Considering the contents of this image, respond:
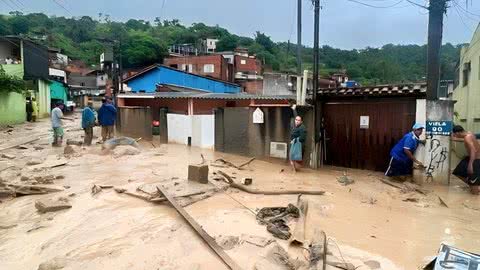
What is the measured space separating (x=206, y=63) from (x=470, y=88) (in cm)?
3760

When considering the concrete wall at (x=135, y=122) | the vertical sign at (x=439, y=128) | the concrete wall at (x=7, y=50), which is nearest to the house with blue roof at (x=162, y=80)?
the concrete wall at (x=7, y=50)

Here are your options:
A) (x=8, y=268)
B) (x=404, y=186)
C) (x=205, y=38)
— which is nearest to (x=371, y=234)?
(x=404, y=186)

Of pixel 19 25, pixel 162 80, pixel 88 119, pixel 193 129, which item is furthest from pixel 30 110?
pixel 19 25

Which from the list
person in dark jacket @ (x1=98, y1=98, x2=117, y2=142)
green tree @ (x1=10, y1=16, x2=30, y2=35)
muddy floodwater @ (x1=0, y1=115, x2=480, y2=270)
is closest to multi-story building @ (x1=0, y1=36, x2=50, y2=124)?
person in dark jacket @ (x1=98, y1=98, x2=117, y2=142)

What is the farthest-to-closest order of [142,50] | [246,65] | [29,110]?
1. [142,50]
2. [246,65]
3. [29,110]

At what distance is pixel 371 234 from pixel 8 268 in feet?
17.7

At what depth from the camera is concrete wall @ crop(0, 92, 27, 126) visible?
1039 inches

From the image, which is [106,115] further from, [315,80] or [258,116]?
[315,80]

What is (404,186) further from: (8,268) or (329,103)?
(8,268)

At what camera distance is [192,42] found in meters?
70.3

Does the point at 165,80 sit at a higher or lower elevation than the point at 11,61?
lower

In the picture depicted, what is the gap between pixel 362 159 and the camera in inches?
472

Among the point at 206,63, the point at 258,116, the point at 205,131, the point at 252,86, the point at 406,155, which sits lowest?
the point at 406,155

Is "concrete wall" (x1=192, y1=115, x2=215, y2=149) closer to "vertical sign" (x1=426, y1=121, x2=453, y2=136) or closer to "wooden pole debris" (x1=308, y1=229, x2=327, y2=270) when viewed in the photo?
"vertical sign" (x1=426, y1=121, x2=453, y2=136)
